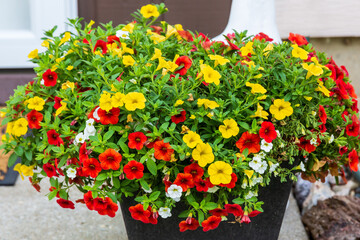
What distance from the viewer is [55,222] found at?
247 centimetres

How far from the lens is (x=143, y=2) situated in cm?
313

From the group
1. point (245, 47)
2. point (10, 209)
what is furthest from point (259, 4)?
point (10, 209)

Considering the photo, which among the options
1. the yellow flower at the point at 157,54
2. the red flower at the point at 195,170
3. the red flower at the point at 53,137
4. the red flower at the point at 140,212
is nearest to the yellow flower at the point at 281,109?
the red flower at the point at 195,170

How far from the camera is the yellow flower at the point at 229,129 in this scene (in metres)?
1.56

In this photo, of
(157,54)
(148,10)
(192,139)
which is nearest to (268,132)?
(192,139)

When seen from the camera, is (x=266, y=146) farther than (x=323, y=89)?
No

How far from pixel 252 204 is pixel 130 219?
497 mm

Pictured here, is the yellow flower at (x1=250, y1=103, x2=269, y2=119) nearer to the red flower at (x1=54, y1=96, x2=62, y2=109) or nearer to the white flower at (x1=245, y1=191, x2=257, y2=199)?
the white flower at (x1=245, y1=191, x2=257, y2=199)

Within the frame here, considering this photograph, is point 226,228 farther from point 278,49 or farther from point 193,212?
point 278,49

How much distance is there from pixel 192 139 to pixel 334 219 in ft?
3.82

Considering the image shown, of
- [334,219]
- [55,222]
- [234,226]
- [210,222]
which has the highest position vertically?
[210,222]

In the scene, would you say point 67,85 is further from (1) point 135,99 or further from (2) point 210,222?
(2) point 210,222

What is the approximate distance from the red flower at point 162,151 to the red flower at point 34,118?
0.53 meters

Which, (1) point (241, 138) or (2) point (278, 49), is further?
(2) point (278, 49)
